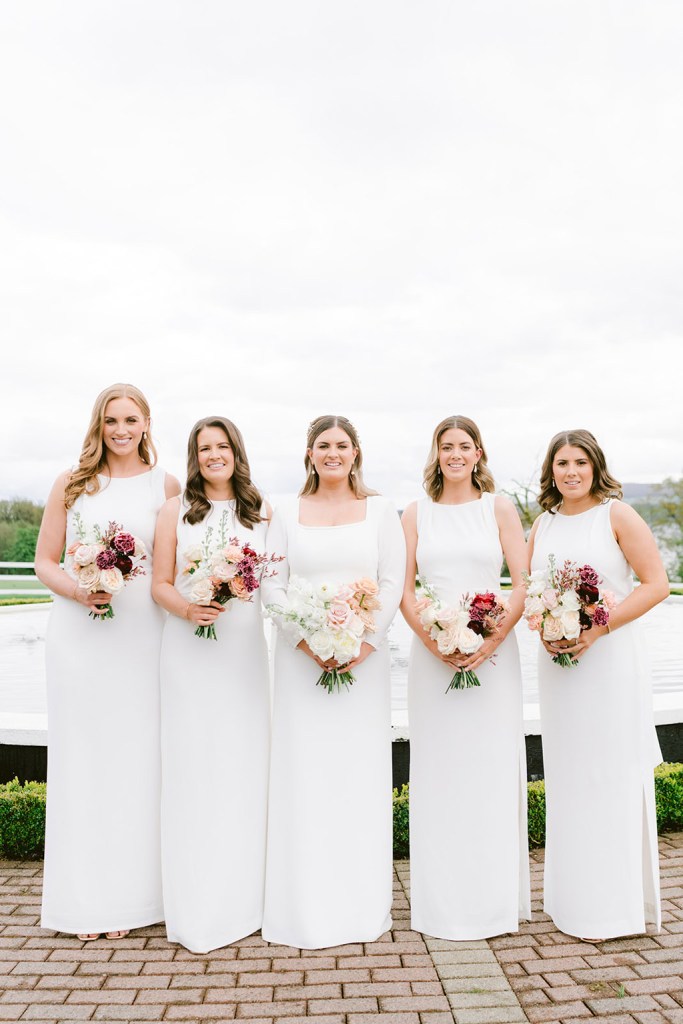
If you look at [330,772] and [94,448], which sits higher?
[94,448]

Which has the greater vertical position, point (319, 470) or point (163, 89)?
point (163, 89)

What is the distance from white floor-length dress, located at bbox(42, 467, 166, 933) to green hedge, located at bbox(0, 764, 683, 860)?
4.11 ft

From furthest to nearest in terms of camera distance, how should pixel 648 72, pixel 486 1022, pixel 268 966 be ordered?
pixel 648 72, pixel 268 966, pixel 486 1022

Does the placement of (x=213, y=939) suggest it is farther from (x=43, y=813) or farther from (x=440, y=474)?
(x=440, y=474)

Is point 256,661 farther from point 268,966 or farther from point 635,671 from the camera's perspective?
point 635,671

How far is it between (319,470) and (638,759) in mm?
2520

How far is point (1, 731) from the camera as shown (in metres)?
6.43

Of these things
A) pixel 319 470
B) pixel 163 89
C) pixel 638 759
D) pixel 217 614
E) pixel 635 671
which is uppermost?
pixel 163 89

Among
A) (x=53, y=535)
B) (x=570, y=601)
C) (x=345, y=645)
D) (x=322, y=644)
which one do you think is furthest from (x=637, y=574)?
(x=53, y=535)

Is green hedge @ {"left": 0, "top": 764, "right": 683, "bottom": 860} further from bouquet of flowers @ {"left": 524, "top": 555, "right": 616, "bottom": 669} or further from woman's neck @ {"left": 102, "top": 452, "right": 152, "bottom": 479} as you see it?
woman's neck @ {"left": 102, "top": 452, "right": 152, "bottom": 479}

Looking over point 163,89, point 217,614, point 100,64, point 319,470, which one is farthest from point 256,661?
point 163,89

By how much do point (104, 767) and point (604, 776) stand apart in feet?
9.65

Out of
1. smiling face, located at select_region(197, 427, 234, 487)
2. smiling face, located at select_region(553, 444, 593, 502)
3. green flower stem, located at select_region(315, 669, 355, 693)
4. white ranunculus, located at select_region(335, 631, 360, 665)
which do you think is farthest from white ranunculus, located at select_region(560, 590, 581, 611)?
smiling face, located at select_region(197, 427, 234, 487)

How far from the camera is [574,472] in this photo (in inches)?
193
